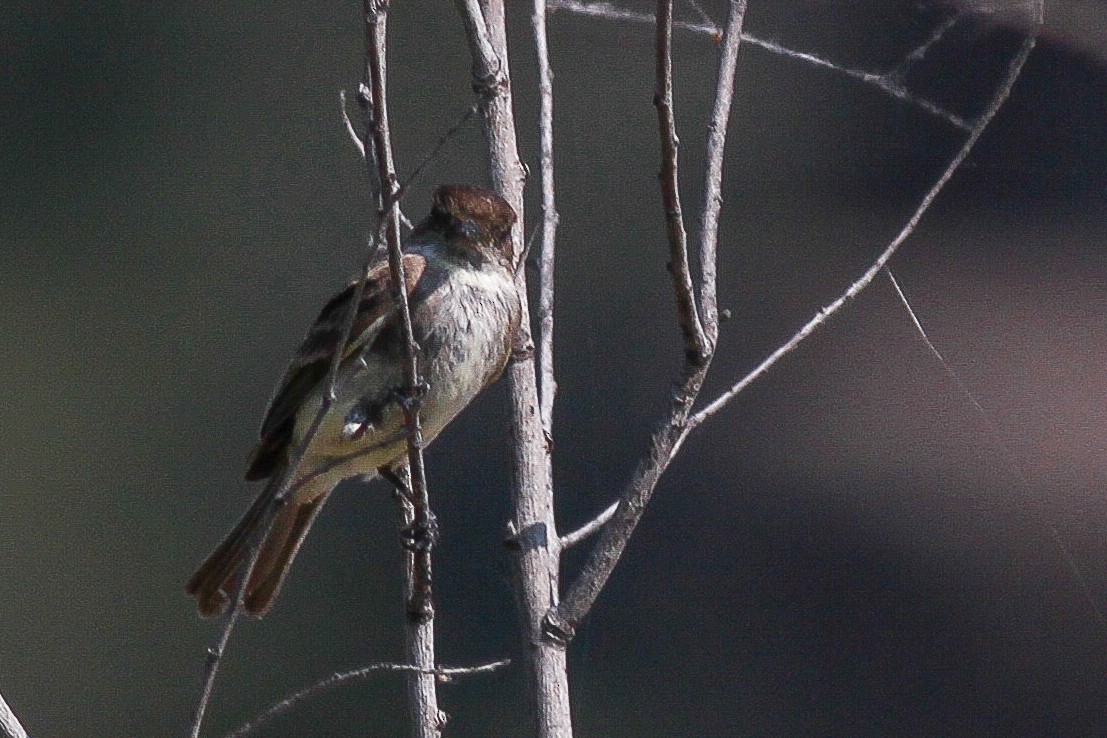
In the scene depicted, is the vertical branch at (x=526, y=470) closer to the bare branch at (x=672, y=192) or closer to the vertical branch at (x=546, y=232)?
the vertical branch at (x=546, y=232)

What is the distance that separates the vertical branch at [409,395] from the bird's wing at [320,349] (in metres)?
0.55

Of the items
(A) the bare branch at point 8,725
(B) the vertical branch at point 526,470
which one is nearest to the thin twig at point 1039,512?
(B) the vertical branch at point 526,470

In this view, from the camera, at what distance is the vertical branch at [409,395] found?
6.15 ft

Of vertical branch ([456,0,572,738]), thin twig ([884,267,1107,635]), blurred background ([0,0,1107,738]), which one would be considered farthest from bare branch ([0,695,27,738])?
thin twig ([884,267,1107,635])

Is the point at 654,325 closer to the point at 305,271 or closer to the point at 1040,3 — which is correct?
the point at 305,271

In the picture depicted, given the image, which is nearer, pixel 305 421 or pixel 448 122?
pixel 305 421

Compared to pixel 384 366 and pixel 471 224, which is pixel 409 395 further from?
pixel 471 224

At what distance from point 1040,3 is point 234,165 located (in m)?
2.67

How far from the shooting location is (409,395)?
226 centimetres

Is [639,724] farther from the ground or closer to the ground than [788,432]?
closer to the ground

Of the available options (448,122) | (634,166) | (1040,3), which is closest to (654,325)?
(634,166)

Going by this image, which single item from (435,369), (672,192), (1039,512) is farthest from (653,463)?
(1039,512)

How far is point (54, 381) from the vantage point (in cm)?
470

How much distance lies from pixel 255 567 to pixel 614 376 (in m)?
1.50
